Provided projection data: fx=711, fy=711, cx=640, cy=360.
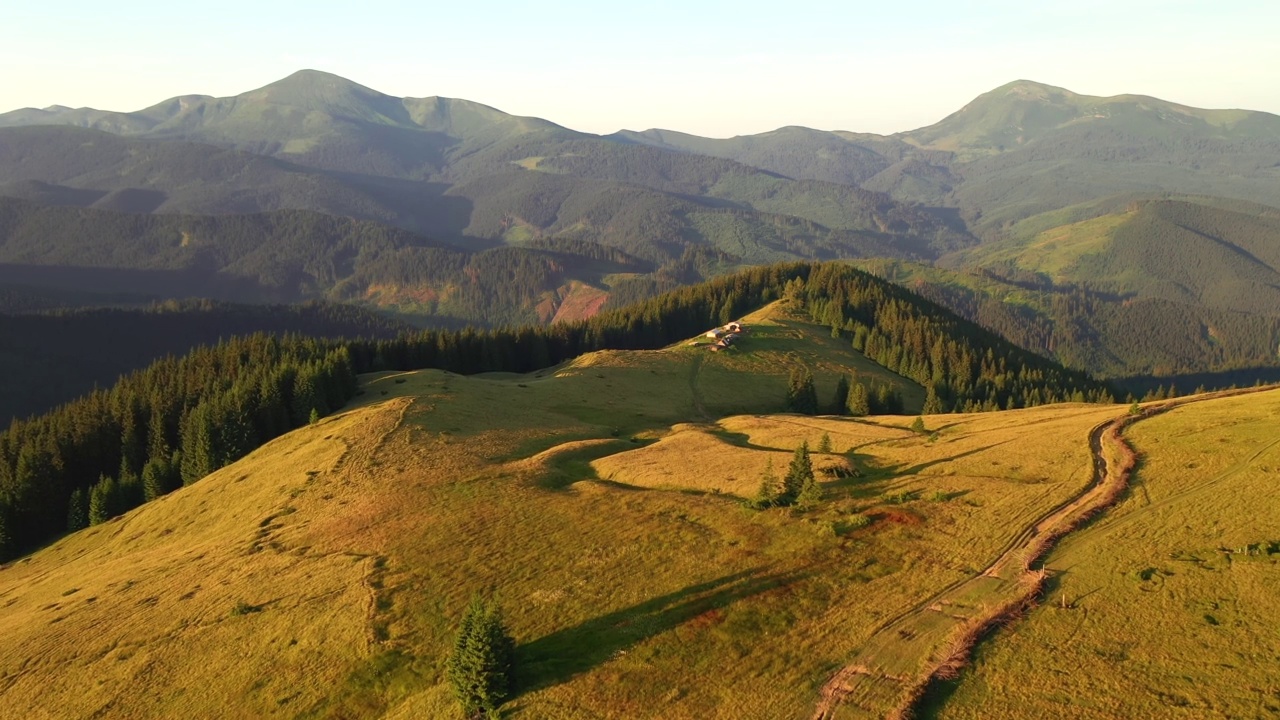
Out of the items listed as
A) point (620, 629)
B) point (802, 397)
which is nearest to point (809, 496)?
point (620, 629)

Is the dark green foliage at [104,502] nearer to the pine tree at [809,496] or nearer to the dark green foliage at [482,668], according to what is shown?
the dark green foliage at [482,668]

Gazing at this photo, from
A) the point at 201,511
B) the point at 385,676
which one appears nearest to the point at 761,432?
the point at 385,676

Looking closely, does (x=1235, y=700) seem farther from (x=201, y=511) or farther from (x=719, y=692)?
(x=201, y=511)

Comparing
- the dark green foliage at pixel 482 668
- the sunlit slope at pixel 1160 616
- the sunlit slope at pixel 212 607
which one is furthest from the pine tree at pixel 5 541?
the sunlit slope at pixel 1160 616

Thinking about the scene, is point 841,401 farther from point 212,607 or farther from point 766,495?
point 212,607

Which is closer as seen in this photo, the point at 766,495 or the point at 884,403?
the point at 766,495

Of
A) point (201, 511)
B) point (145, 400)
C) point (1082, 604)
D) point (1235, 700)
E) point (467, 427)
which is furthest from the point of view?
point (145, 400)

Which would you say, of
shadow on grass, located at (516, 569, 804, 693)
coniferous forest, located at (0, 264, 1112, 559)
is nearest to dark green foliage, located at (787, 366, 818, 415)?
coniferous forest, located at (0, 264, 1112, 559)
